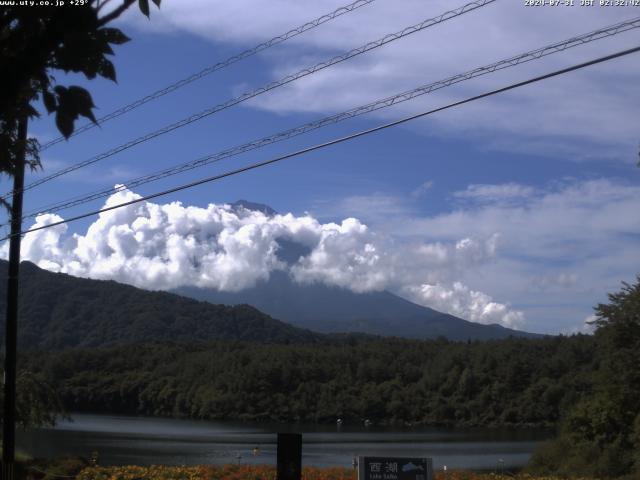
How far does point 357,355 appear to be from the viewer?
9612cm

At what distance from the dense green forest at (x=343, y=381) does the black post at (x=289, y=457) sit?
5939 cm

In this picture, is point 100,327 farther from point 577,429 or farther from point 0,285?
point 577,429

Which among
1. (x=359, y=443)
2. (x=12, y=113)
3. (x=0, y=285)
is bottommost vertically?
(x=359, y=443)

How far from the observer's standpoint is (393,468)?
495 inches

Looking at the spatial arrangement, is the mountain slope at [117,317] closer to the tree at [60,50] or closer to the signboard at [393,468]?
the signboard at [393,468]

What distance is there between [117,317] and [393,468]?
17643 cm

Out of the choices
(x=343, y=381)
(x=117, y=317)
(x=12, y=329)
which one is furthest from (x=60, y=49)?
(x=117, y=317)

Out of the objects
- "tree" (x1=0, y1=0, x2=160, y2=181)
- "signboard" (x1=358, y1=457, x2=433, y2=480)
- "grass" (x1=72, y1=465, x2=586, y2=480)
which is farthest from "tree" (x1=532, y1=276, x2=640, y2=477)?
"tree" (x1=0, y1=0, x2=160, y2=181)

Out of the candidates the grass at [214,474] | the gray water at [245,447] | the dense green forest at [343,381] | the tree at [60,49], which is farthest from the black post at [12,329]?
the dense green forest at [343,381]

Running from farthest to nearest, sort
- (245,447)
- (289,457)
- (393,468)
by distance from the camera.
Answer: (245,447) < (289,457) < (393,468)

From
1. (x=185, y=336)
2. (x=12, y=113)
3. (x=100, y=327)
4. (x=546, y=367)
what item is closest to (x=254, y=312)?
(x=185, y=336)

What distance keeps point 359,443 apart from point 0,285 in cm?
2657

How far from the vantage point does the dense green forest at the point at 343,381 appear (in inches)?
2980

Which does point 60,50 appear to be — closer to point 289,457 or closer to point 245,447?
point 289,457
